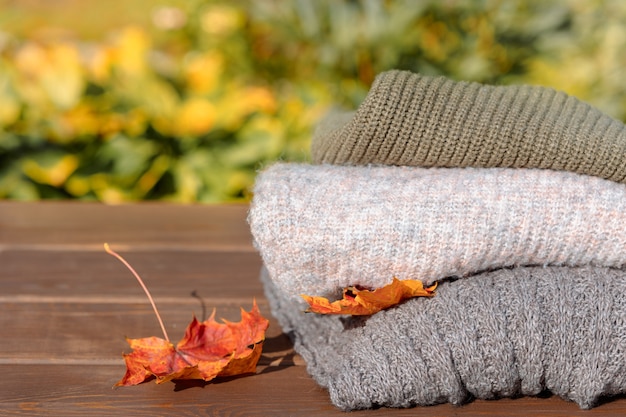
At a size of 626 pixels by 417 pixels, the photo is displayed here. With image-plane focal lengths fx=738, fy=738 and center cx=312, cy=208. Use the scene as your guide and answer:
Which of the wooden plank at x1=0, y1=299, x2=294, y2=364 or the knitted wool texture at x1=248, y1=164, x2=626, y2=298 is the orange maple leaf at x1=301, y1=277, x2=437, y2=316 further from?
the wooden plank at x1=0, y1=299, x2=294, y2=364

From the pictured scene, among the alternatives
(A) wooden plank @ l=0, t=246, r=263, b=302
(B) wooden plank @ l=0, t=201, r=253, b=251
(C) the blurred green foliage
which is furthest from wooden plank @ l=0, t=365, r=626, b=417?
(C) the blurred green foliage

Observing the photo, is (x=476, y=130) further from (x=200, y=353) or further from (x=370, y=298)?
(x=200, y=353)

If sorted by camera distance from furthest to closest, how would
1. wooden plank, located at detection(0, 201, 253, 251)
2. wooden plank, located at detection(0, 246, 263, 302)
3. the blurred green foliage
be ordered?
the blurred green foliage, wooden plank, located at detection(0, 201, 253, 251), wooden plank, located at detection(0, 246, 263, 302)

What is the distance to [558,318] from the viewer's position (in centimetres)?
84

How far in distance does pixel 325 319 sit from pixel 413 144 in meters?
0.30

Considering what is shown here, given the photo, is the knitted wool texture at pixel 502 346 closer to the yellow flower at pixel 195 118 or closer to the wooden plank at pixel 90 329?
the wooden plank at pixel 90 329

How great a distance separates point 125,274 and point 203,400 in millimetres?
454

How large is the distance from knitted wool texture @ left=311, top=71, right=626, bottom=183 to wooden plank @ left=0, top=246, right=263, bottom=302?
43 centimetres

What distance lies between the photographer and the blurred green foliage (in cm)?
201

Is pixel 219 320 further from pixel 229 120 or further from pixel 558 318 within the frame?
pixel 229 120

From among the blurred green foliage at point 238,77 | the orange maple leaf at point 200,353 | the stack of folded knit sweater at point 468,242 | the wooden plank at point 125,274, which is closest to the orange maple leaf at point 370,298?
the stack of folded knit sweater at point 468,242

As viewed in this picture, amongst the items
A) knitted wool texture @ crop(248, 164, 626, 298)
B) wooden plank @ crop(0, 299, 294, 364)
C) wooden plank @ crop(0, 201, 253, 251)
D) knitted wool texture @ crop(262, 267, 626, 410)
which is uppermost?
knitted wool texture @ crop(248, 164, 626, 298)

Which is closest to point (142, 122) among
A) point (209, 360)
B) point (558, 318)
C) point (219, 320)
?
point (219, 320)

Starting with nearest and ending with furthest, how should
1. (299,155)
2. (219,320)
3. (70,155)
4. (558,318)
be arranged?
(558,318) < (219,320) < (70,155) < (299,155)
